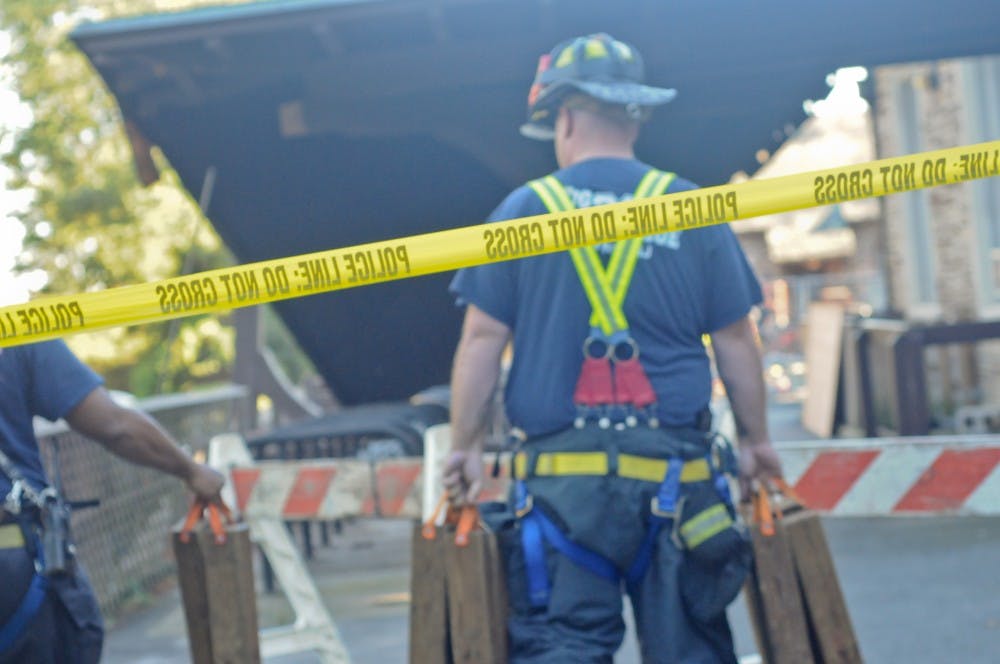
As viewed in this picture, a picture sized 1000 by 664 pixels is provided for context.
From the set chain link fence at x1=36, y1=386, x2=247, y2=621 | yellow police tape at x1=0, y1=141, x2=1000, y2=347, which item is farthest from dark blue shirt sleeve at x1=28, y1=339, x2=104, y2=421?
chain link fence at x1=36, y1=386, x2=247, y2=621

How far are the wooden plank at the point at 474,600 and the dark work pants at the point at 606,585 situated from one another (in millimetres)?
70

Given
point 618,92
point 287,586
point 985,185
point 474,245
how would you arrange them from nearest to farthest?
1. point 474,245
2. point 618,92
3. point 287,586
4. point 985,185

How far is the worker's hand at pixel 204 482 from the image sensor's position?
434 cm

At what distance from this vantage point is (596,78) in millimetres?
4102

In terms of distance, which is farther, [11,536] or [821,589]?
[821,589]

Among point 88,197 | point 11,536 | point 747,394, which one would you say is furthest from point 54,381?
point 88,197

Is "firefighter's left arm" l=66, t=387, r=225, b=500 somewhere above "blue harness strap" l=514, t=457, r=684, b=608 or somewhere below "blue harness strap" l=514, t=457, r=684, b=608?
above

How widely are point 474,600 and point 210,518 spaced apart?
0.90 m

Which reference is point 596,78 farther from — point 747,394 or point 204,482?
point 204,482

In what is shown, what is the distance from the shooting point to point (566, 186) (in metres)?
4.06

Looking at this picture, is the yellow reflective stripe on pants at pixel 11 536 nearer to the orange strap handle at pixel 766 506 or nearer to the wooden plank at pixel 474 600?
the wooden plank at pixel 474 600

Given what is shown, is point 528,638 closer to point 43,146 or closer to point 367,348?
point 367,348

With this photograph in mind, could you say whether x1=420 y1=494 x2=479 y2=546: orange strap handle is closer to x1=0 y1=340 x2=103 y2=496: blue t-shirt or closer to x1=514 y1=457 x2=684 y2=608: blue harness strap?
x1=514 y1=457 x2=684 y2=608: blue harness strap

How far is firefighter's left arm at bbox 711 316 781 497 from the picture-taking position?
4141mm
